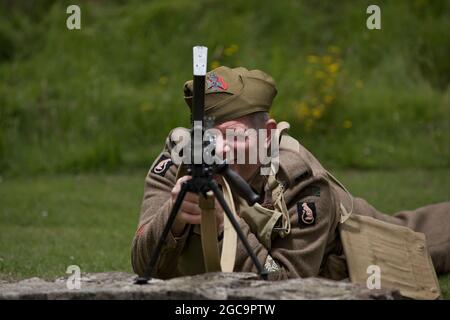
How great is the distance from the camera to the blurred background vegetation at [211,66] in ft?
34.6

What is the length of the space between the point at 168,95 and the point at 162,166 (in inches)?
250

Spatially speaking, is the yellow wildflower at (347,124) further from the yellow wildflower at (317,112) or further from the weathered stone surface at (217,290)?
the weathered stone surface at (217,290)

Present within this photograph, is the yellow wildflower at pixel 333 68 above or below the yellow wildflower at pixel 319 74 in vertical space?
above

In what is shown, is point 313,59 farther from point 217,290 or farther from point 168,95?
point 217,290

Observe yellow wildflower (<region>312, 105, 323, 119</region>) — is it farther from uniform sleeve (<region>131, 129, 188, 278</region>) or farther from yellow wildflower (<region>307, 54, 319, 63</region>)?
uniform sleeve (<region>131, 129, 188, 278</region>)

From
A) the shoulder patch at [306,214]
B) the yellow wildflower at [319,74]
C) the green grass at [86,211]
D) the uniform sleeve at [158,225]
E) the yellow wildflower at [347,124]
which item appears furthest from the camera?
the yellow wildflower at [319,74]

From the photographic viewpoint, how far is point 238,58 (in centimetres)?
1162

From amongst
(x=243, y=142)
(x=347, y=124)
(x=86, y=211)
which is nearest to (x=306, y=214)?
(x=243, y=142)

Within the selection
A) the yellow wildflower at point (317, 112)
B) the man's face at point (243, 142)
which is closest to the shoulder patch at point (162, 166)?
the man's face at point (243, 142)

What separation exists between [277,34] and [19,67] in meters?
3.21

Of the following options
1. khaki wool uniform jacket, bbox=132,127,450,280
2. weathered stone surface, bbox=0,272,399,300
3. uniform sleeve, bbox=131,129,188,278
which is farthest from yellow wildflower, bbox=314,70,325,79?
weathered stone surface, bbox=0,272,399,300
